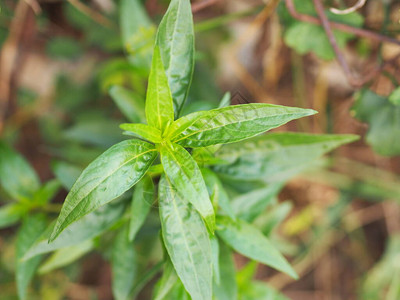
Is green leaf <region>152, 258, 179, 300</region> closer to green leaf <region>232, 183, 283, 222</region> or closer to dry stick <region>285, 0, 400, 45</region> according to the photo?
green leaf <region>232, 183, 283, 222</region>

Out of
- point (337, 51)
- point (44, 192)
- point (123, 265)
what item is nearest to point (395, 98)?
point (337, 51)

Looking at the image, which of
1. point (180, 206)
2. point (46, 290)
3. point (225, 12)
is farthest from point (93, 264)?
point (225, 12)

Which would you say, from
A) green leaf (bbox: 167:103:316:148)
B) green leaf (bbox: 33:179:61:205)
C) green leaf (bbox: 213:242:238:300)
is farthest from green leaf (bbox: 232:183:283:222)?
green leaf (bbox: 33:179:61:205)

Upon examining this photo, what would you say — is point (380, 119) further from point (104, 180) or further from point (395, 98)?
point (104, 180)

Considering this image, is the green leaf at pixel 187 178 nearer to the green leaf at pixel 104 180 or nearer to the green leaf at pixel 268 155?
the green leaf at pixel 104 180

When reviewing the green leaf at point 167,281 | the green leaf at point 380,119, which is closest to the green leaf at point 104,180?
the green leaf at point 167,281

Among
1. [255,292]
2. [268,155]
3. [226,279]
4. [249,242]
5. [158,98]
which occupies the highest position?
[158,98]

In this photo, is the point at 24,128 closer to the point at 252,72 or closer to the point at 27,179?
the point at 27,179
